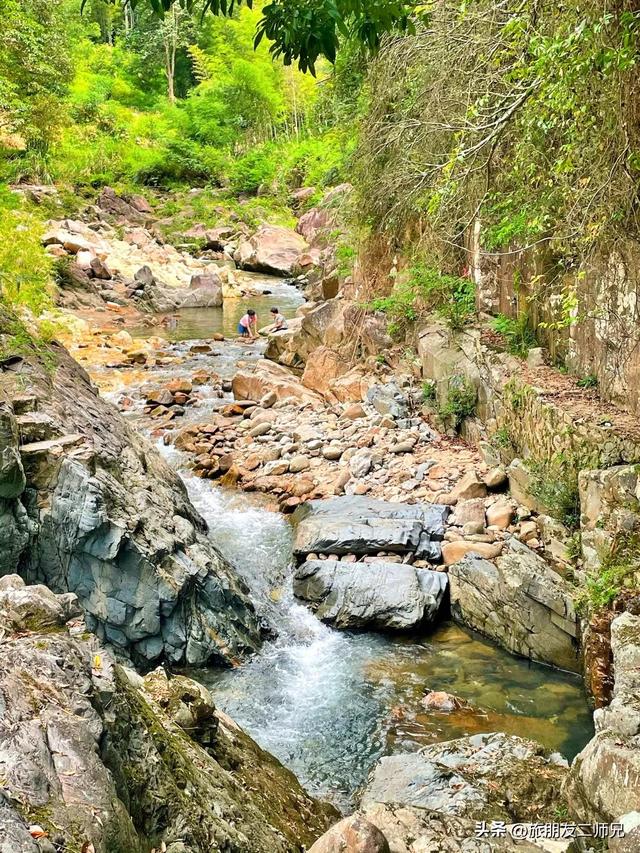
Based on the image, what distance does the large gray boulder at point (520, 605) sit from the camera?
19.3 feet

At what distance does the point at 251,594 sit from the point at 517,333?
14.8 ft

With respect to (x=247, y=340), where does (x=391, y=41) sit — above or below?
above

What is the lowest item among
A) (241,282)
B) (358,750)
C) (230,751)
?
(358,750)

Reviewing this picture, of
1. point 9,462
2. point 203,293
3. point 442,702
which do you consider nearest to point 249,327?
point 203,293

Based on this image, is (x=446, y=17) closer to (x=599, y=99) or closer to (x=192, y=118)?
(x=599, y=99)

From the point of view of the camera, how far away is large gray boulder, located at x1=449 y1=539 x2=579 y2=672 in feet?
19.3

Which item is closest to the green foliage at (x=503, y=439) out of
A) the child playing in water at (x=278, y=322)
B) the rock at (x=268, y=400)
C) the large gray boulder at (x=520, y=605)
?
the large gray boulder at (x=520, y=605)

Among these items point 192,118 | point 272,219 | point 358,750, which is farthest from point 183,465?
point 192,118

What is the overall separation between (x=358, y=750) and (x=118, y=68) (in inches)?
1651

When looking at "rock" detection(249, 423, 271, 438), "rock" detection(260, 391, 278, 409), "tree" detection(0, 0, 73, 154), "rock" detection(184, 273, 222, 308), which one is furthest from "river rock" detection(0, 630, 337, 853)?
"rock" detection(184, 273, 222, 308)

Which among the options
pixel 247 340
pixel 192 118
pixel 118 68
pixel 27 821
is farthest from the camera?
pixel 118 68

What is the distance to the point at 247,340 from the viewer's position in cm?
1666

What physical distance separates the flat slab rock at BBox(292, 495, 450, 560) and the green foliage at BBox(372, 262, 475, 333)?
10.7 ft

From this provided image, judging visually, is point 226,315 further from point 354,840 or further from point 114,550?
point 354,840
